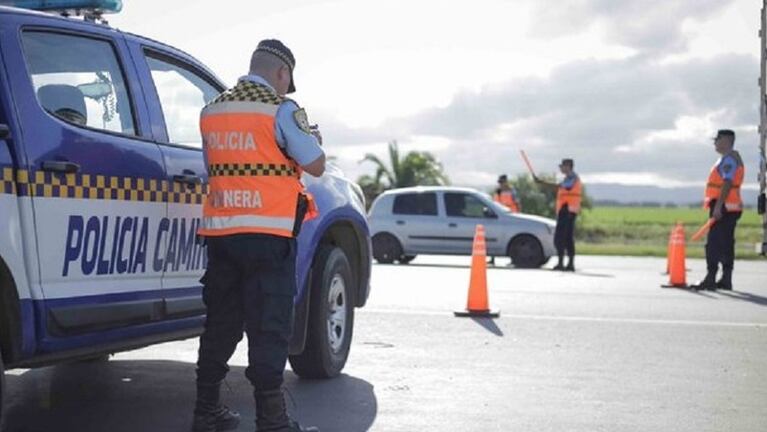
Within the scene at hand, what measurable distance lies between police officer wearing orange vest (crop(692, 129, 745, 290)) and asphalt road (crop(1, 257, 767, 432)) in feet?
7.84

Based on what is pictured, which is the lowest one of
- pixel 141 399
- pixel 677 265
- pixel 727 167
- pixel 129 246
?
pixel 141 399

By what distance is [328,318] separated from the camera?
7.43m

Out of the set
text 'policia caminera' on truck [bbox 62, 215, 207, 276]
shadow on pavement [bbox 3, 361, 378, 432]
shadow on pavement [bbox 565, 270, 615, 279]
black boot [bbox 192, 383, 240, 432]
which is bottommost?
shadow on pavement [bbox 3, 361, 378, 432]

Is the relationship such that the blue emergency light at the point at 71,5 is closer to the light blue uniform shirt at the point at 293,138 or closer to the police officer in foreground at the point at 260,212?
the police officer in foreground at the point at 260,212

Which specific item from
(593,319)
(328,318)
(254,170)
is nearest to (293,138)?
(254,170)

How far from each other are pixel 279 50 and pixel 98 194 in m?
1.08

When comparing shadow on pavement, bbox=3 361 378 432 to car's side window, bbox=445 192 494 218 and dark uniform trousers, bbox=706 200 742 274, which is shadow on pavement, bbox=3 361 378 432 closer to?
dark uniform trousers, bbox=706 200 742 274

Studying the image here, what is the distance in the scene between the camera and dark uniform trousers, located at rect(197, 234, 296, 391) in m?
5.44

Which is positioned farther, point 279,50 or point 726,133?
point 726,133

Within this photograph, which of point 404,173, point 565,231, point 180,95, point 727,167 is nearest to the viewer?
point 180,95

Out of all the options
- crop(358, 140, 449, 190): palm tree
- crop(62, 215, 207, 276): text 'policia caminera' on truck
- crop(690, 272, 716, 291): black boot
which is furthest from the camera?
crop(358, 140, 449, 190): palm tree

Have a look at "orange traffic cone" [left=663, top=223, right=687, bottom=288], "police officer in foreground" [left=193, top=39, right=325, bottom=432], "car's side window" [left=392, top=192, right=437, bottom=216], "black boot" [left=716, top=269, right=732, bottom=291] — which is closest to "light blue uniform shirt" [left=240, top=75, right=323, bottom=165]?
"police officer in foreground" [left=193, top=39, right=325, bottom=432]

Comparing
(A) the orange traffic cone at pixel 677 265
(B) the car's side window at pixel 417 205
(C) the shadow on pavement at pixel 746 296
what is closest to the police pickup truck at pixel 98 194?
(C) the shadow on pavement at pixel 746 296

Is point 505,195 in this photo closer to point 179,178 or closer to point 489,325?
point 489,325
